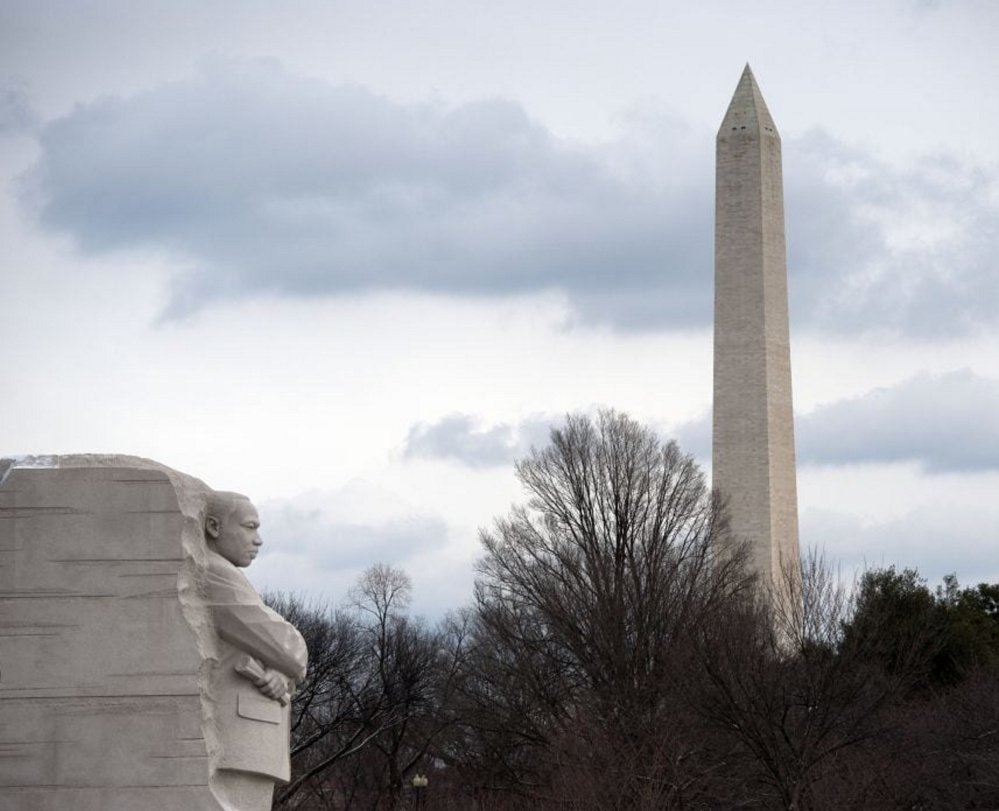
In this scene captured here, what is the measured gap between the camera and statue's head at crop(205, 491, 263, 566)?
10633 mm

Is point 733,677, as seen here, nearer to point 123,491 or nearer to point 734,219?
point 123,491

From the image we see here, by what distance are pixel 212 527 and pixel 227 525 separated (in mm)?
89

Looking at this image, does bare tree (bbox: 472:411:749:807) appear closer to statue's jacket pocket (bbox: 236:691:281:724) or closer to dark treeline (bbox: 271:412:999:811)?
dark treeline (bbox: 271:412:999:811)

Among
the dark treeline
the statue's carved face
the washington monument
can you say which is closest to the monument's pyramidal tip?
the washington monument

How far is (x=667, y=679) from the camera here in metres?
33.0

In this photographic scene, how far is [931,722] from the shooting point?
1380 inches

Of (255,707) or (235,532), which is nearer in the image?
(255,707)

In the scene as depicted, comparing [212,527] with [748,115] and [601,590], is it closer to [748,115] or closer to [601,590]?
[601,590]

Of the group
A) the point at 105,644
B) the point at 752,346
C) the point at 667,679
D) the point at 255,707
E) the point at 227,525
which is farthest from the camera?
the point at 752,346

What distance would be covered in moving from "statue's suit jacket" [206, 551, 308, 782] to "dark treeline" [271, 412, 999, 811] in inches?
662

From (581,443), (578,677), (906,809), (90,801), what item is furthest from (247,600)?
(581,443)

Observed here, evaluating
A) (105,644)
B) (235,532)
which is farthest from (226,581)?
(105,644)

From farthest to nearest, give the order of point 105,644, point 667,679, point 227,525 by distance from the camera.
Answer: point 667,679 < point 227,525 < point 105,644

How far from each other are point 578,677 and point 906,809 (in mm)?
7150
